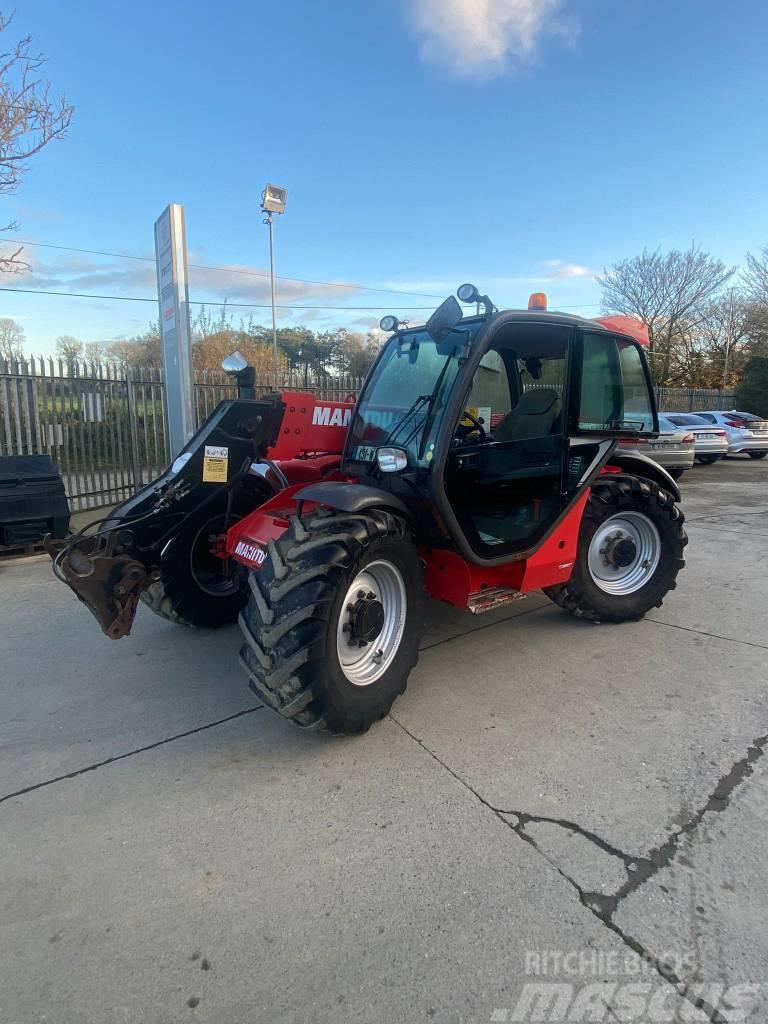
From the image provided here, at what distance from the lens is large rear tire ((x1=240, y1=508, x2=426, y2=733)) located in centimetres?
271

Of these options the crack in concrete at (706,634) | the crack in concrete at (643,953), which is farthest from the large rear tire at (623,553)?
the crack in concrete at (643,953)

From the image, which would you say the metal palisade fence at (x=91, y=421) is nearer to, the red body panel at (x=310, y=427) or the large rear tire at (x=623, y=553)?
the red body panel at (x=310, y=427)

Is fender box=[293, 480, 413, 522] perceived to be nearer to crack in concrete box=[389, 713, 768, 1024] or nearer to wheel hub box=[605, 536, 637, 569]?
crack in concrete box=[389, 713, 768, 1024]

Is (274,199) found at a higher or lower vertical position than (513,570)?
higher

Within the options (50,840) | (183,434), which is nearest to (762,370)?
(183,434)

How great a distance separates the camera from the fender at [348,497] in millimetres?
2934

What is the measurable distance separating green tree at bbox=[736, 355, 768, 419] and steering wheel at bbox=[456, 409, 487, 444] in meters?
30.7

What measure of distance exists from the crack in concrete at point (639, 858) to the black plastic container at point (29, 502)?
5.30 meters

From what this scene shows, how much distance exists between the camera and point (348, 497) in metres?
2.98

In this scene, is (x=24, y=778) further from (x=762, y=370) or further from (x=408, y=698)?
(x=762, y=370)

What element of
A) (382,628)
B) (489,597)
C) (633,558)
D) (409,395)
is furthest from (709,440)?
(382,628)

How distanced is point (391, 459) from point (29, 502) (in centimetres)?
489

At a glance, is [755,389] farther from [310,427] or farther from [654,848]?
[654,848]

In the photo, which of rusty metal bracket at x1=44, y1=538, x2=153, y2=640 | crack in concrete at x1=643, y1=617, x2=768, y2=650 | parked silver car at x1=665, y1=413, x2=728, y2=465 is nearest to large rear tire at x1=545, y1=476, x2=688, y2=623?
crack in concrete at x1=643, y1=617, x2=768, y2=650
